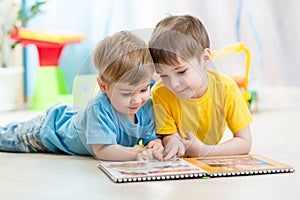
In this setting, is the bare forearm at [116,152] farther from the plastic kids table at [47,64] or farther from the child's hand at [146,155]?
the plastic kids table at [47,64]

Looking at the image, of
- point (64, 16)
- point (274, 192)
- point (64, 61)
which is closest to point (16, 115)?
point (64, 61)

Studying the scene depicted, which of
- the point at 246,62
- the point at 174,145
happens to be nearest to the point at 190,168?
the point at 174,145

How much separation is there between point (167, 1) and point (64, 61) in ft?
1.94

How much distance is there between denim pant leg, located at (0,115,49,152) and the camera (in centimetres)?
150

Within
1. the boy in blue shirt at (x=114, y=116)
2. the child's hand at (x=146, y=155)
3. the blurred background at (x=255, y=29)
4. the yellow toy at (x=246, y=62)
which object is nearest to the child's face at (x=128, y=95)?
the boy in blue shirt at (x=114, y=116)

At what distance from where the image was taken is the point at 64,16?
284 cm

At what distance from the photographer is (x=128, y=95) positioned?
1227 millimetres

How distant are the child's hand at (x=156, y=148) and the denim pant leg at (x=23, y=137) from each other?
1.09 ft

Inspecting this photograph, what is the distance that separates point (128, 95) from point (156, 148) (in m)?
0.16

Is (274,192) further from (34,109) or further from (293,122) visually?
(34,109)

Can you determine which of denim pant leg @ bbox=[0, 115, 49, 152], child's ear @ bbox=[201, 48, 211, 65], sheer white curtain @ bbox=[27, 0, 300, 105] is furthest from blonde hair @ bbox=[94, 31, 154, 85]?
sheer white curtain @ bbox=[27, 0, 300, 105]

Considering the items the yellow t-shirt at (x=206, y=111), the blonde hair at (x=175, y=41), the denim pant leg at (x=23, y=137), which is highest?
the blonde hair at (x=175, y=41)

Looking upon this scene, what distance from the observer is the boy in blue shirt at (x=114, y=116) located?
47.8 inches

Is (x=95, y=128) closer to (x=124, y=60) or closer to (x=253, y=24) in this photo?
(x=124, y=60)
